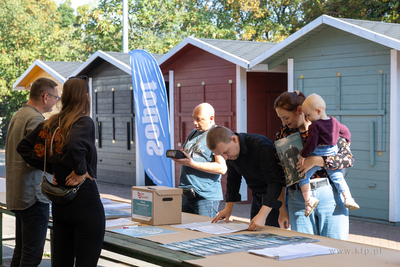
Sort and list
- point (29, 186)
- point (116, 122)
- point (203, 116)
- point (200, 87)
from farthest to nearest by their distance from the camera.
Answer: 1. point (116, 122)
2. point (200, 87)
3. point (203, 116)
4. point (29, 186)

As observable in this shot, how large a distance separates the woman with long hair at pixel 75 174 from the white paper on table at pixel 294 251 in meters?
0.99

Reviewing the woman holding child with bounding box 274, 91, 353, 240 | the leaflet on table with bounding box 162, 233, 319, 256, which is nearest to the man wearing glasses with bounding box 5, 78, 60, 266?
the leaflet on table with bounding box 162, 233, 319, 256

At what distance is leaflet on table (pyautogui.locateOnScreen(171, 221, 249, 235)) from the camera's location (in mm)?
3457

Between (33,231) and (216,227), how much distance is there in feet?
4.84

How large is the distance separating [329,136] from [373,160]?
197 inches

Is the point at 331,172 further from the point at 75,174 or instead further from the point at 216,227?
the point at 75,174

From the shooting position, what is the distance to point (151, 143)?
8.74 m

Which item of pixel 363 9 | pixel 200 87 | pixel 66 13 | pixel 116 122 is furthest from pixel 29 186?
pixel 66 13

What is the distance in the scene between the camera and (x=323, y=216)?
11.7ft

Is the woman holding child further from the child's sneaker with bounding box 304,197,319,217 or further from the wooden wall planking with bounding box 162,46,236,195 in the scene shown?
the wooden wall planking with bounding box 162,46,236,195

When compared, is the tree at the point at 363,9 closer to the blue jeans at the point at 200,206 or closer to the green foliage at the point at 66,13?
the blue jeans at the point at 200,206

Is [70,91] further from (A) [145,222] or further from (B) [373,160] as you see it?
(B) [373,160]

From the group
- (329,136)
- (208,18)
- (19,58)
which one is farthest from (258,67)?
(208,18)

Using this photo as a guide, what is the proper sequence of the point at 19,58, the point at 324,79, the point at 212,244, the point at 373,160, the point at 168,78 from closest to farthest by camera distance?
the point at 212,244 < the point at 373,160 < the point at 324,79 < the point at 168,78 < the point at 19,58
